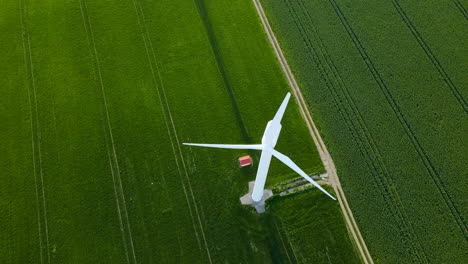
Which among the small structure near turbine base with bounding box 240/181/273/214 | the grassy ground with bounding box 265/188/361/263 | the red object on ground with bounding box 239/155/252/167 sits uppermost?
the red object on ground with bounding box 239/155/252/167

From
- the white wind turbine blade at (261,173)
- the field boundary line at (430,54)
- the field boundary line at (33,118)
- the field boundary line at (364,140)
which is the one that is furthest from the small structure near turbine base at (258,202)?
the field boundary line at (430,54)

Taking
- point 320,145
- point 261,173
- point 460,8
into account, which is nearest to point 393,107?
point 320,145

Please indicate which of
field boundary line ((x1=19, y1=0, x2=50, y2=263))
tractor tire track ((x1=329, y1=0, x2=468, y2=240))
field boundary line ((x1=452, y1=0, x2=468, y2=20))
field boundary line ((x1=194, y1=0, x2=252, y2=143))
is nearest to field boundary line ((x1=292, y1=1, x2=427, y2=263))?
tractor tire track ((x1=329, y1=0, x2=468, y2=240))

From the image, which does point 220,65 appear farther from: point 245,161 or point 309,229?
point 309,229

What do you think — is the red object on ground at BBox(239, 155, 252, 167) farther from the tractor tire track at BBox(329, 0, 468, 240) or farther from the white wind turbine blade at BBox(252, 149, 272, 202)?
the tractor tire track at BBox(329, 0, 468, 240)

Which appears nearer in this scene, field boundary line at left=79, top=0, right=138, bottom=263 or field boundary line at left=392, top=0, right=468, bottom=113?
field boundary line at left=79, top=0, right=138, bottom=263

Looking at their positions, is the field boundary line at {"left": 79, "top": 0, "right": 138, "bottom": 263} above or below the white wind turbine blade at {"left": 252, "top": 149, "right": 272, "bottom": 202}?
above

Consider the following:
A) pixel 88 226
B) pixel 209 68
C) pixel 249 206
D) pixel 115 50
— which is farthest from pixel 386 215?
pixel 115 50
